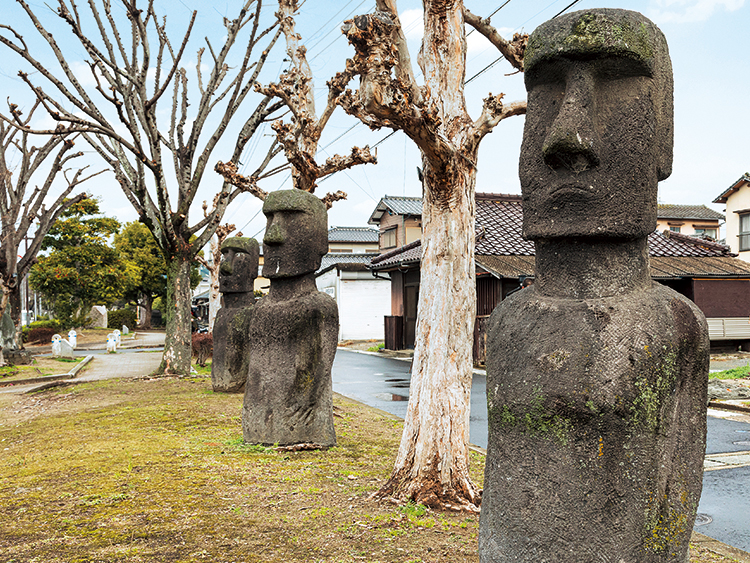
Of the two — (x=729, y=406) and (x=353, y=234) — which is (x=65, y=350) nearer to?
(x=729, y=406)

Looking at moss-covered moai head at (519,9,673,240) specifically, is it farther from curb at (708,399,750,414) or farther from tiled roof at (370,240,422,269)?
tiled roof at (370,240,422,269)

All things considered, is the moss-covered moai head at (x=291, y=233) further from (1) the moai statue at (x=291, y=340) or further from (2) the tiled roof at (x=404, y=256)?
(2) the tiled roof at (x=404, y=256)

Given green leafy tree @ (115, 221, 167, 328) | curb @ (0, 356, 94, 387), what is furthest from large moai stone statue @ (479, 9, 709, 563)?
green leafy tree @ (115, 221, 167, 328)

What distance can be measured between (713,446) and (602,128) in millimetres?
6918

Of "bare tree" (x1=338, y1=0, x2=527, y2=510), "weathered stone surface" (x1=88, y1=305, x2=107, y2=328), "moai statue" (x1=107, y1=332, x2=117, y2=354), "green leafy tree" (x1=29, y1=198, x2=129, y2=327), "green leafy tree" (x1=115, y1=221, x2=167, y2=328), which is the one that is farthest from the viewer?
"weathered stone surface" (x1=88, y1=305, x2=107, y2=328)

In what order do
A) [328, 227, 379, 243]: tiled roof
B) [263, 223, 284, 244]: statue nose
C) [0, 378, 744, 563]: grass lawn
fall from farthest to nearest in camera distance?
[328, 227, 379, 243]: tiled roof → [263, 223, 284, 244]: statue nose → [0, 378, 744, 563]: grass lawn

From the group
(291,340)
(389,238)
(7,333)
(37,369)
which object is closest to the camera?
(291,340)

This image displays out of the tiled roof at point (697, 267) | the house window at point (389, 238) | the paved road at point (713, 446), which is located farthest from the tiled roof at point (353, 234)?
the paved road at point (713, 446)

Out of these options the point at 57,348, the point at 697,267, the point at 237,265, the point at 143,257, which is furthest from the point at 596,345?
the point at 143,257

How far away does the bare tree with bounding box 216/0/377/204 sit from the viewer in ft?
33.6

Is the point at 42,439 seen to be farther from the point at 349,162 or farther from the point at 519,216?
the point at 519,216

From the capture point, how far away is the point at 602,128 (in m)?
2.69

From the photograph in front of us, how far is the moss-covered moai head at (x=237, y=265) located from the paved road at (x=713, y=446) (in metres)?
3.28

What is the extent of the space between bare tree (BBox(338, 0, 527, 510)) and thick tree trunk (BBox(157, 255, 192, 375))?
33.7 feet
